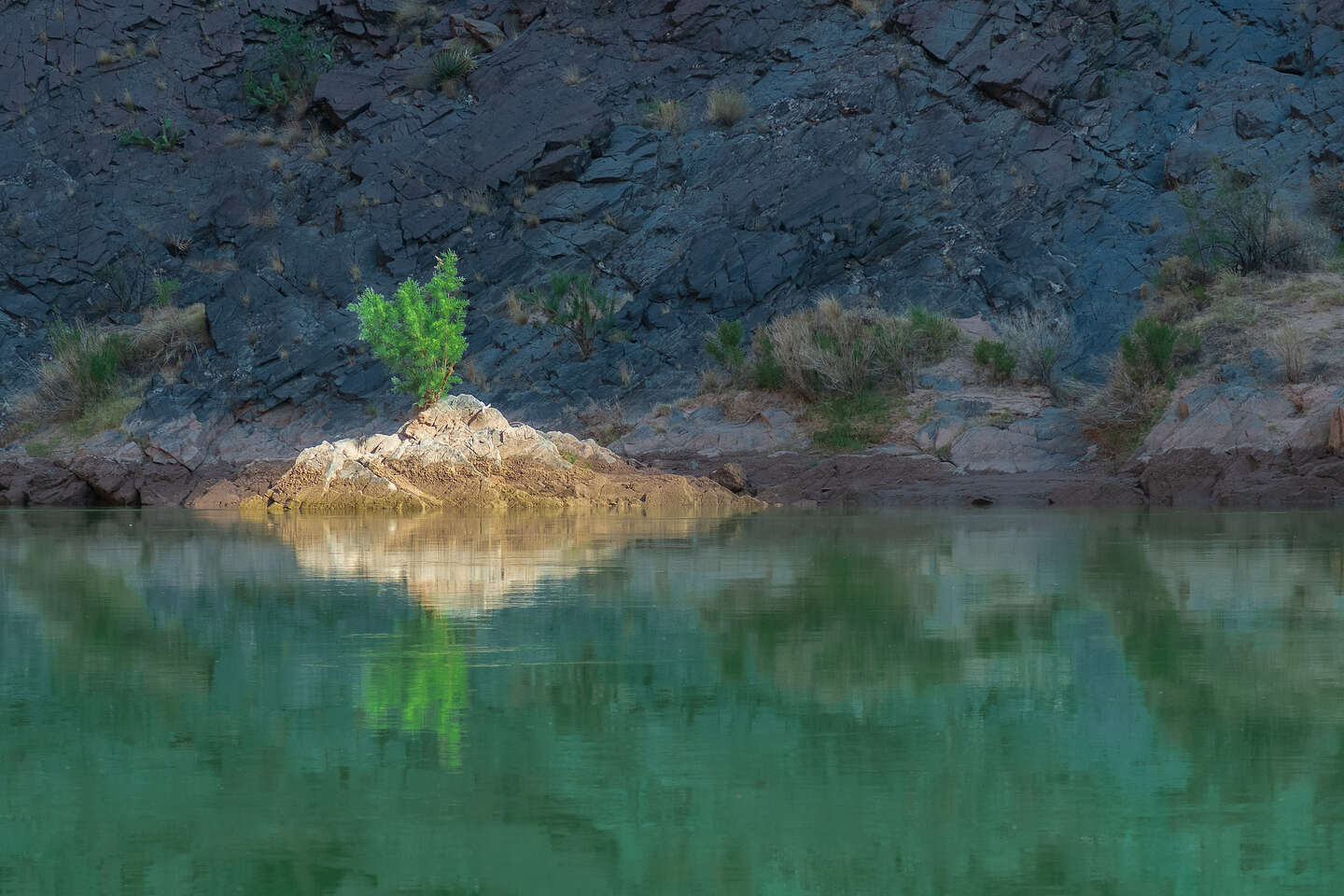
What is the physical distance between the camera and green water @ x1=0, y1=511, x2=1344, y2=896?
Answer: 317cm

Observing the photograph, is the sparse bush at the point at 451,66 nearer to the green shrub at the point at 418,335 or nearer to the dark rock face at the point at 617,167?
the dark rock face at the point at 617,167

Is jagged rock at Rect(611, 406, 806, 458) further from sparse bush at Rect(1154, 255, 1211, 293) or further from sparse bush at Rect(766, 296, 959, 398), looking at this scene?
sparse bush at Rect(1154, 255, 1211, 293)

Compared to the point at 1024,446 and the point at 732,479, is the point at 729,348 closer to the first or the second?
the point at 732,479

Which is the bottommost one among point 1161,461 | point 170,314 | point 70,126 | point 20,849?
point 20,849

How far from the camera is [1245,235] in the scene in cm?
2675

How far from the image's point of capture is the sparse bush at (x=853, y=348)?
83.1 feet

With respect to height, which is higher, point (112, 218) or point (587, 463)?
point (112, 218)

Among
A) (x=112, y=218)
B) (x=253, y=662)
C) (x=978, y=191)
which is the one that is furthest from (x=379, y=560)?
(x=112, y=218)

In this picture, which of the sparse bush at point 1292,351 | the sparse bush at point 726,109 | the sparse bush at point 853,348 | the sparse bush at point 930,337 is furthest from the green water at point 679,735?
the sparse bush at point 726,109

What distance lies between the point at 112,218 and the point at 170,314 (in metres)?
5.12

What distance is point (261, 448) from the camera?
28438 mm

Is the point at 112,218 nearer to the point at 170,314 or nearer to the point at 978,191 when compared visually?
the point at 170,314

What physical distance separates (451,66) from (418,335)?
16492mm

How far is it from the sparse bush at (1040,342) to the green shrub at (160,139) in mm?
24228
